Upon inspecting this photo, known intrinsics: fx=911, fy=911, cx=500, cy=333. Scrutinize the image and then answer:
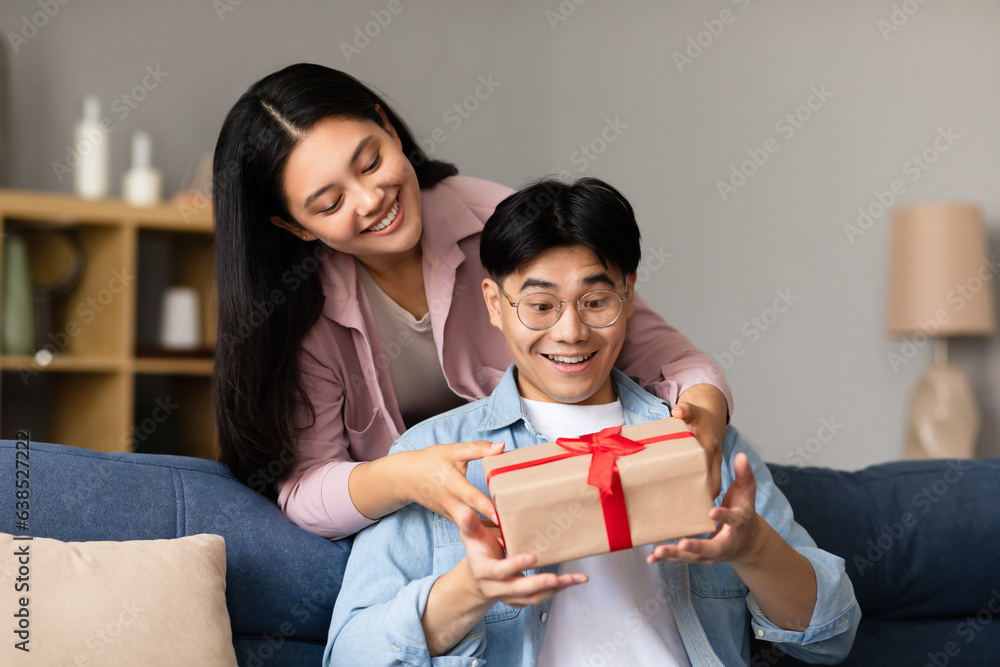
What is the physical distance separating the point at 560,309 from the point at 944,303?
202cm

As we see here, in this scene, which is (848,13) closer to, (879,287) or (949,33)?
(949,33)

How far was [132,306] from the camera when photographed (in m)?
3.29

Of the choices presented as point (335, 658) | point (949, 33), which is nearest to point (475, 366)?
point (335, 658)

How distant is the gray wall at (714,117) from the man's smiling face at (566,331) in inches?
84.2

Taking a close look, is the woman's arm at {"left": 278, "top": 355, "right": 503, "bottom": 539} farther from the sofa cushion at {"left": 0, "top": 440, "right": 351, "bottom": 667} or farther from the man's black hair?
the man's black hair

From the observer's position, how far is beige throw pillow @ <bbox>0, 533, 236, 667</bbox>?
3.64 feet

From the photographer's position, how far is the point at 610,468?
1091 millimetres

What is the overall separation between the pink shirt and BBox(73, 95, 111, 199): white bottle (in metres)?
2.10

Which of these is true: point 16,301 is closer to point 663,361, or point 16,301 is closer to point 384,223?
point 384,223

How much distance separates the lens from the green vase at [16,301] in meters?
3.14

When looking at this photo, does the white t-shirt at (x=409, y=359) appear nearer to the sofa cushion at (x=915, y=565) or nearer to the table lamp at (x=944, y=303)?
the sofa cushion at (x=915, y=565)

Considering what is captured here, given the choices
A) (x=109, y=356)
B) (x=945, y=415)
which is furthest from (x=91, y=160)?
(x=945, y=415)

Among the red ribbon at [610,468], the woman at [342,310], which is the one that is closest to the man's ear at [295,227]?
the woman at [342,310]

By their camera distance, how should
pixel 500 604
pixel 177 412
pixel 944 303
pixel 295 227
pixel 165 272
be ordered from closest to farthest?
pixel 500 604, pixel 295 227, pixel 944 303, pixel 177 412, pixel 165 272
